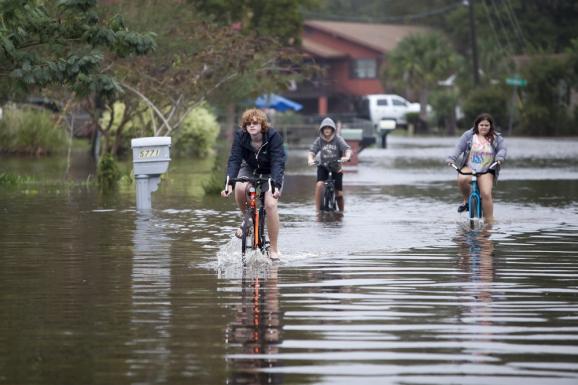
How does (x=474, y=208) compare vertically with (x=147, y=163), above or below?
below

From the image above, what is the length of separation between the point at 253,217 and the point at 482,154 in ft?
20.0

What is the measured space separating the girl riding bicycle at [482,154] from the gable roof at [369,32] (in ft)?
251

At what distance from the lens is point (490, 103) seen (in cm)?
7581

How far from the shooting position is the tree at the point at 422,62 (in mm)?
91688

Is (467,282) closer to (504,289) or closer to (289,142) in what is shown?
(504,289)

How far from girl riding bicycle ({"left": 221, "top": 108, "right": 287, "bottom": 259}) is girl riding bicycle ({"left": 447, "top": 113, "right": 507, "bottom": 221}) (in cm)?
553

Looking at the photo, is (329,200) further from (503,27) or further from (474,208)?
(503,27)

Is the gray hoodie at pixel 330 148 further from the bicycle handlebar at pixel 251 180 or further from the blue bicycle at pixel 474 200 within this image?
the bicycle handlebar at pixel 251 180

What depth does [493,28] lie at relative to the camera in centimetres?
9700

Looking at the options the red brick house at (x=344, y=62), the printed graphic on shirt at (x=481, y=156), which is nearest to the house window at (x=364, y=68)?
the red brick house at (x=344, y=62)

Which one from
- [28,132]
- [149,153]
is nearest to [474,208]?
[149,153]

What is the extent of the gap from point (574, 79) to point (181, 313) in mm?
64258

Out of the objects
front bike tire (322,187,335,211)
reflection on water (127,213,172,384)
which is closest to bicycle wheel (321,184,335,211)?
front bike tire (322,187,335,211)

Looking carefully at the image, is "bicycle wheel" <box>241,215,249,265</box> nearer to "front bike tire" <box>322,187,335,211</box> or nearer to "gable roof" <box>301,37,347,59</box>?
"front bike tire" <box>322,187,335,211</box>
